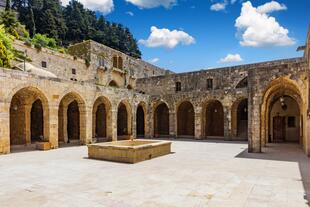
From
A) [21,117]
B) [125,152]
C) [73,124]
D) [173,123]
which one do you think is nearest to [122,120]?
[73,124]

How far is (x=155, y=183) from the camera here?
6461 millimetres

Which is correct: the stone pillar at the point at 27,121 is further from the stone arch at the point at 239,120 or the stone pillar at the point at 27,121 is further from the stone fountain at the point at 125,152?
the stone arch at the point at 239,120

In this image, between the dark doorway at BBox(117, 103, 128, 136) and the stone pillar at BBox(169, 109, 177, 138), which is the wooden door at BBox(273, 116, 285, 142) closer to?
the stone pillar at BBox(169, 109, 177, 138)

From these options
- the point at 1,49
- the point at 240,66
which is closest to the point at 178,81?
the point at 240,66

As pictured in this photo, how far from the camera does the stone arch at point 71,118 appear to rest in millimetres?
16234

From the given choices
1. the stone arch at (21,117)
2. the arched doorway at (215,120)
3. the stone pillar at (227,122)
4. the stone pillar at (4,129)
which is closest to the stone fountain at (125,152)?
the stone pillar at (4,129)

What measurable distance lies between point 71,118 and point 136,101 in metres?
6.30

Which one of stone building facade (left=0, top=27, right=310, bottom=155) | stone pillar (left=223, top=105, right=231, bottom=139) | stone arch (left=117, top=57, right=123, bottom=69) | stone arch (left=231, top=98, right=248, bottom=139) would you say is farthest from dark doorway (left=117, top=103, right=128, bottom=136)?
stone arch (left=231, top=98, right=248, bottom=139)

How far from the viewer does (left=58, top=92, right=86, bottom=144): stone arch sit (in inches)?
639

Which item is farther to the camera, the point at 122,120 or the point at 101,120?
the point at 122,120

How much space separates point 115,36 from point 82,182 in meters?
47.4

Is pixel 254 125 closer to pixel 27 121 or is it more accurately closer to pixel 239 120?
pixel 239 120

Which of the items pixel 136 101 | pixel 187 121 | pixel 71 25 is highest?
pixel 71 25

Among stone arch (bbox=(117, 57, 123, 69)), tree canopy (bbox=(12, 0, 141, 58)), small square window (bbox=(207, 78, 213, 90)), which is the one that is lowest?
small square window (bbox=(207, 78, 213, 90))
